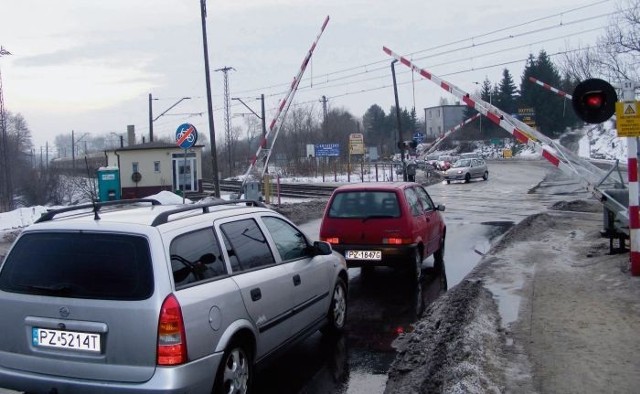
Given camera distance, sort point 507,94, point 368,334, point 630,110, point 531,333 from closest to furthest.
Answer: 1. point 531,333
2. point 368,334
3. point 630,110
4. point 507,94

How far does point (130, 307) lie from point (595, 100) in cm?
747

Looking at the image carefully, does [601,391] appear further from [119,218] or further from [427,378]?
[119,218]

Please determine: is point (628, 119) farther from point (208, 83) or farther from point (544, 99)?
point (544, 99)

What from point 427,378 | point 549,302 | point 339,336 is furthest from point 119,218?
point 549,302

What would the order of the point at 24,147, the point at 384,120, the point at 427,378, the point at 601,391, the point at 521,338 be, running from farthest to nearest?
1. the point at 384,120
2. the point at 24,147
3. the point at 521,338
4. the point at 427,378
5. the point at 601,391

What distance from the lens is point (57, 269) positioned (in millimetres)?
4457

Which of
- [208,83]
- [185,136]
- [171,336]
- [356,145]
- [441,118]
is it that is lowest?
[171,336]

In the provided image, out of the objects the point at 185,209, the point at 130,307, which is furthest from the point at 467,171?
the point at 130,307

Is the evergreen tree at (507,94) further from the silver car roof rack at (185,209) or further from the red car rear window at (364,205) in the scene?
the silver car roof rack at (185,209)

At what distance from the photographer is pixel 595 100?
912 cm

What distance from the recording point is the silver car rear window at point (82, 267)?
4277 mm

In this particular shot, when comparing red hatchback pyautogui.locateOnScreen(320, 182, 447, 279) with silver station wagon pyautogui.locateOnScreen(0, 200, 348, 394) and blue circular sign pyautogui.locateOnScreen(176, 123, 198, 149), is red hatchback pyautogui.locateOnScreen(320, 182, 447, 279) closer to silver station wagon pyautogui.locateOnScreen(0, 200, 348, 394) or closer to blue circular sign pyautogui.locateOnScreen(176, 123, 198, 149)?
silver station wagon pyautogui.locateOnScreen(0, 200, 348, 394)

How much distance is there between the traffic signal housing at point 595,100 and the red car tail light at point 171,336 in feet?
23.1

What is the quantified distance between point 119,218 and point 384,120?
13708 centimetres
